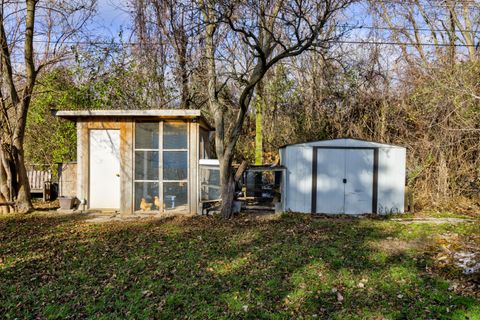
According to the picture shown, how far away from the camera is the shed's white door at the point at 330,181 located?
790 centimetres

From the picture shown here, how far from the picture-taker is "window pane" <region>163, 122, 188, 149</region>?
7824mm

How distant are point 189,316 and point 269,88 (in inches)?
416

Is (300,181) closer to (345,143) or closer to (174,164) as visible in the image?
(345,143)

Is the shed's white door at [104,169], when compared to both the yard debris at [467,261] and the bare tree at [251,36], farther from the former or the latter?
the yard debris at [467,261]

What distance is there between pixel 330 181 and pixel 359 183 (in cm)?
72

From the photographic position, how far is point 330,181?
793 cm

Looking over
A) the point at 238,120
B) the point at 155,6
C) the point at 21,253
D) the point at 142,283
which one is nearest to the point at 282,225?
the point at 238,120

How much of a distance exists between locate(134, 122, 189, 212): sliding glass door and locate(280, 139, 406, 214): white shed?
2650 millimetres

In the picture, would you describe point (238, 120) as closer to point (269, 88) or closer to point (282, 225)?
point (282, 225)

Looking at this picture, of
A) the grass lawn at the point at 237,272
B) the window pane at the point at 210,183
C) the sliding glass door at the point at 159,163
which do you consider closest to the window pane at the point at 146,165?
the sliding glass door at the point at 159,163

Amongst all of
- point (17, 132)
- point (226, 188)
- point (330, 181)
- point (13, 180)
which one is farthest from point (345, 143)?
point (13, 180)

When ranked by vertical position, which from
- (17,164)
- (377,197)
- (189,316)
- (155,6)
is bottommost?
(189,316)

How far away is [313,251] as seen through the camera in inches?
189

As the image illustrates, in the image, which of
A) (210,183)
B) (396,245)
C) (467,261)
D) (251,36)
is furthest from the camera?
(210,183)
